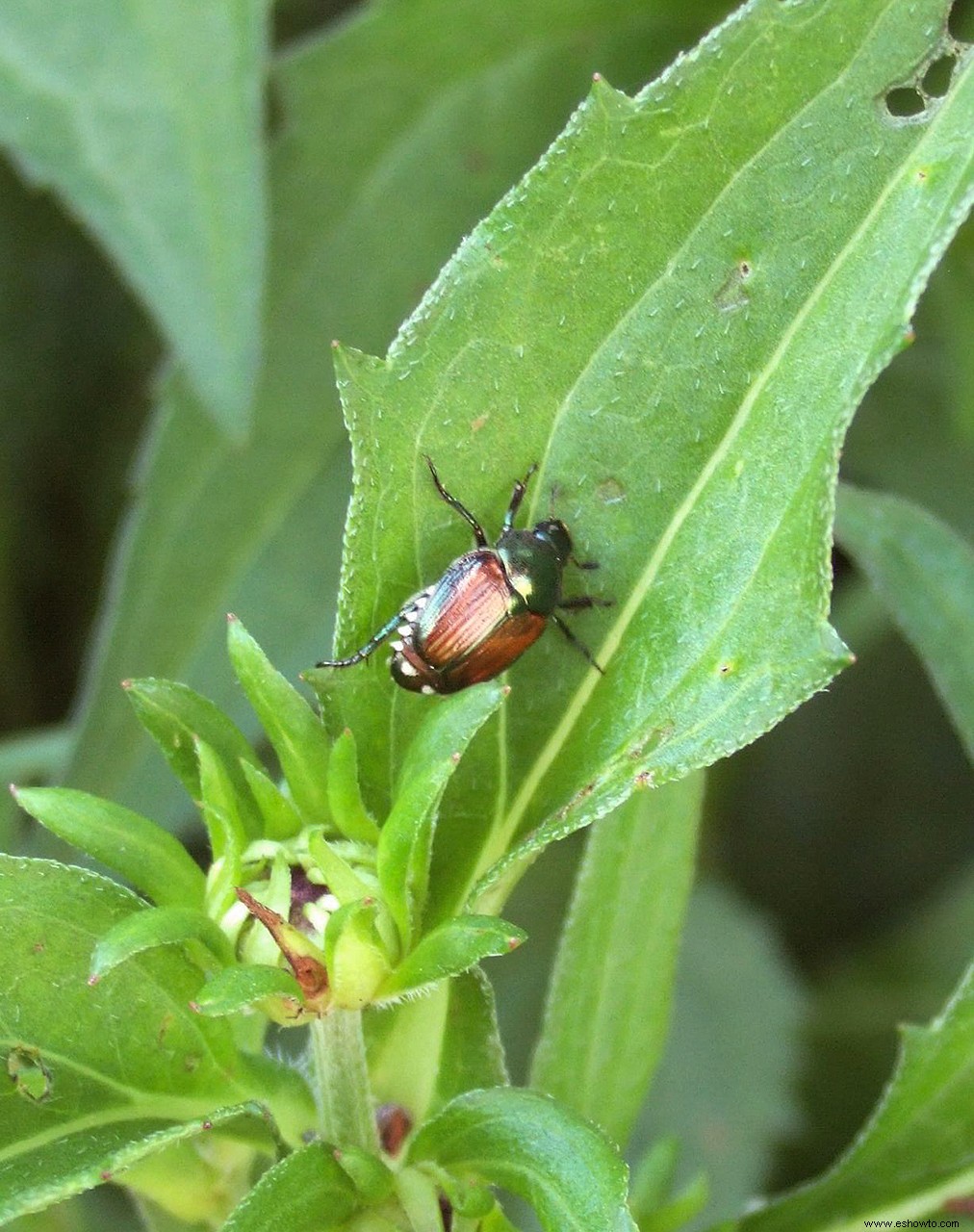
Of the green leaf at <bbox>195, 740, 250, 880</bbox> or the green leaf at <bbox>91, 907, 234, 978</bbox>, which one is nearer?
the green leaf at <bbox>91, 907, 234, 978</bbox>

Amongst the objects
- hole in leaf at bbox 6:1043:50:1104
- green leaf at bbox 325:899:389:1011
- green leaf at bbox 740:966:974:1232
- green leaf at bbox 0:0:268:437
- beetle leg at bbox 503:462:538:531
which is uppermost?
green leaf at bbox 0:0:268:437

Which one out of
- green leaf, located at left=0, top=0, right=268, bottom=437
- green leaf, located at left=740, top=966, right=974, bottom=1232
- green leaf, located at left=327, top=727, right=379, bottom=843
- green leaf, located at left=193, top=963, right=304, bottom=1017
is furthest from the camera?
green leaf, located at left=0, top=0, right=268, bottom=437

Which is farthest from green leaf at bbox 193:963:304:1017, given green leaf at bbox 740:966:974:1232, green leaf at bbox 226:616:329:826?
green leaf at bbox 740:966:974:1232

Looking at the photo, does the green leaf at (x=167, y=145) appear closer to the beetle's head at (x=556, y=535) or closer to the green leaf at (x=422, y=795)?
the beetle's head at (x=556, y=535)

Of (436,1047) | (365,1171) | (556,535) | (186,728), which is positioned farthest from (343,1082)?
(556,535)

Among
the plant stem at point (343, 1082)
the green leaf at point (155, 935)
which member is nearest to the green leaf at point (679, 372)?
the plant stem at point (343, 1082)

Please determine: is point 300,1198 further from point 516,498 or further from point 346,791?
point 516,498

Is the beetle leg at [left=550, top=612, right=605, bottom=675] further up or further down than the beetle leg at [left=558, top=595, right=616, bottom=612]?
further down

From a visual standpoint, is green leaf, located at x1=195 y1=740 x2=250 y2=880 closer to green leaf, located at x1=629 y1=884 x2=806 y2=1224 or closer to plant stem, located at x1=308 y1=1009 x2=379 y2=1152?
plant stem, located at x1=308 y1=1009 x2=379 y2=1152
